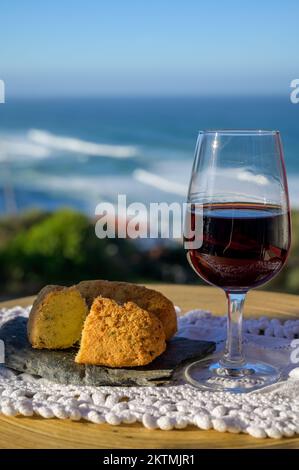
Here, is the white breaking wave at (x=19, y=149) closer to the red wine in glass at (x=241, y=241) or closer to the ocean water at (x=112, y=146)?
the ocean water at (x=112, y=146)

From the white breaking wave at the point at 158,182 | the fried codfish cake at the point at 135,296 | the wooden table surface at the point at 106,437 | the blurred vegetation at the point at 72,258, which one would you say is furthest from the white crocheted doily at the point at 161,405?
the white breaking wave at the point at 158,182

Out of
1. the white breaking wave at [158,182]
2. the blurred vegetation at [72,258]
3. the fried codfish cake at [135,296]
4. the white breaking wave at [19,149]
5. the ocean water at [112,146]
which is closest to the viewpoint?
the fried codfish cake at [135,296]

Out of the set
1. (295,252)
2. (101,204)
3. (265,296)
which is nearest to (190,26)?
(101,204)

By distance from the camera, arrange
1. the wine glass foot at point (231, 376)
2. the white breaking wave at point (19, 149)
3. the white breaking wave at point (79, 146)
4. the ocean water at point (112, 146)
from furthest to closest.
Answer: the white breaking wave at point (19, 149) < the white breaking wave at point (79, 146) < the ocean water at point (112, 146) < the wine glass foot at point (231, 376)

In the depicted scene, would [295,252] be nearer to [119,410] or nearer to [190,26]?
[119,410]

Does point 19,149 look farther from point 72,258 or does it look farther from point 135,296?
point 135,296

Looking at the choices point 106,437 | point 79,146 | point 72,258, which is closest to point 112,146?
point 79,146
